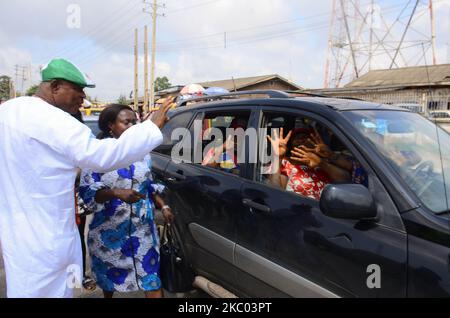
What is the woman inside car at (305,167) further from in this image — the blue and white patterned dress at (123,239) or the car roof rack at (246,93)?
the blue and white patterned dress at (123,239)

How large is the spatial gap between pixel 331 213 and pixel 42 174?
1.36 meters

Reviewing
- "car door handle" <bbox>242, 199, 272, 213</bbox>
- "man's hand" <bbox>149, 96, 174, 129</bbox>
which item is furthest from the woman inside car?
"man's hand" <bbox>149, 96, 174, 129</bbox>

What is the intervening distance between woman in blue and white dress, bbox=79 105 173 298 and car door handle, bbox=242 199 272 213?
26.5 inches

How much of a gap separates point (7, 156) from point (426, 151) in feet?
7.63

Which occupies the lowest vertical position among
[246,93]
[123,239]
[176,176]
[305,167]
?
[123,239]

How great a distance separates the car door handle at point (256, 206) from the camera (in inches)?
89.0

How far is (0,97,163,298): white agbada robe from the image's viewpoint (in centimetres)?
155

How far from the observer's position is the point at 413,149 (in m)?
2.19

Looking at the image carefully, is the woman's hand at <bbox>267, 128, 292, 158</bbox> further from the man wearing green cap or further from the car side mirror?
the man wearing green cap

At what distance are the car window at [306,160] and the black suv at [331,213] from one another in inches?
0.9

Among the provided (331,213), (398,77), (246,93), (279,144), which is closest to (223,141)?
(246,93)

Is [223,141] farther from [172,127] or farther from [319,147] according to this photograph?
[319,147]

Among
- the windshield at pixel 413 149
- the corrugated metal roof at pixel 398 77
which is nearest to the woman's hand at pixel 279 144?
the windshield at pixel 413 149
